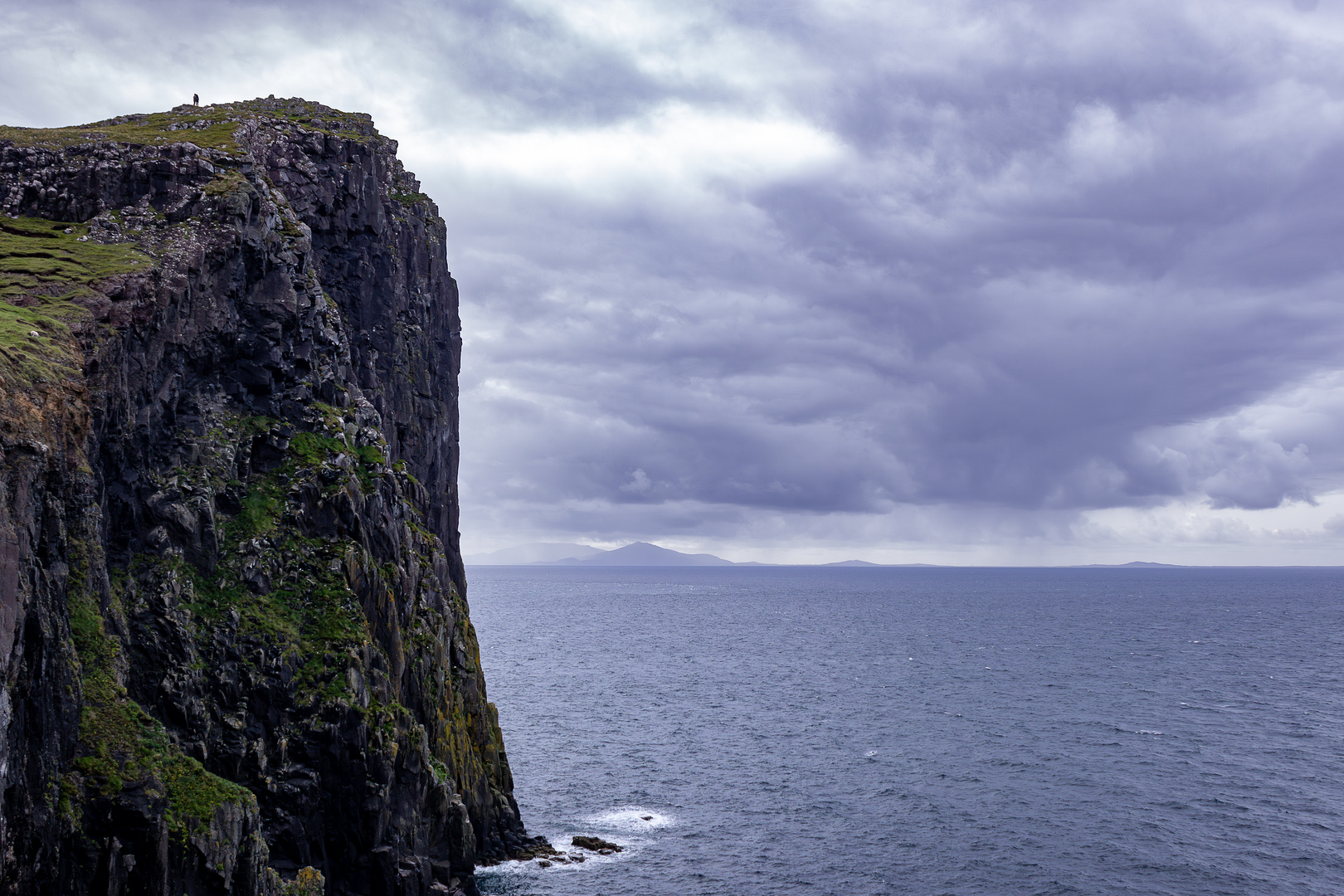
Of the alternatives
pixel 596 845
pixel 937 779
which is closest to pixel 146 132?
pixel 596 845

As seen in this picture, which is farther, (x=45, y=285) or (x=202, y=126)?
(x=202, y=126)

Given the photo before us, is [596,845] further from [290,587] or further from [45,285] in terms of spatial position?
[45,285]

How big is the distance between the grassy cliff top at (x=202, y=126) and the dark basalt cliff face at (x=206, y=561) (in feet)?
1.55


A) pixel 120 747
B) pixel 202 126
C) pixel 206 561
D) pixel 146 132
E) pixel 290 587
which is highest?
pixel 202 126

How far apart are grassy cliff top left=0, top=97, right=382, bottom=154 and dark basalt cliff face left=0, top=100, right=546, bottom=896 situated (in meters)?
0.47

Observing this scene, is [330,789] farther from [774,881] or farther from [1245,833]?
[1245,833]

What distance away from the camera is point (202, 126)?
71750 millimetres

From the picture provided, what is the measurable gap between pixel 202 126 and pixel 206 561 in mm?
38339

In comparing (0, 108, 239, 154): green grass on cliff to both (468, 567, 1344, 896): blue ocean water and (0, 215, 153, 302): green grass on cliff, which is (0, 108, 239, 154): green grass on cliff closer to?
(0, 215, 153, 302): green grass on cliff

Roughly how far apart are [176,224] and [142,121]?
2464 centimetres

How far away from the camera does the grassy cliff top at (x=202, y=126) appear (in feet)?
204

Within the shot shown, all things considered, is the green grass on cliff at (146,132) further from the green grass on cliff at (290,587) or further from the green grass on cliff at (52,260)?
the green grass on cliff at (290,587)

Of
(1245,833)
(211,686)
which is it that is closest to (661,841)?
(211,686)

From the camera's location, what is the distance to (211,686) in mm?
48250
